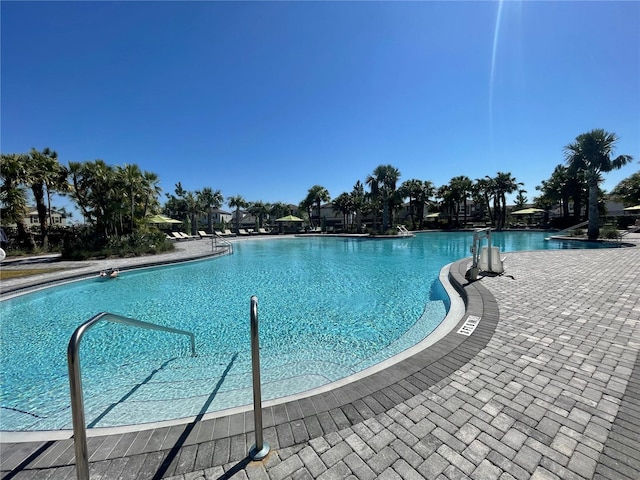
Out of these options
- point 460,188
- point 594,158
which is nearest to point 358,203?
point 460,188

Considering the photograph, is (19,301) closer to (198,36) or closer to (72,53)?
(72,53)

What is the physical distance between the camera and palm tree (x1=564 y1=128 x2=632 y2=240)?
1747cm

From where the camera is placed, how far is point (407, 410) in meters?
2.51

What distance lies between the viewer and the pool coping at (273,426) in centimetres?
207

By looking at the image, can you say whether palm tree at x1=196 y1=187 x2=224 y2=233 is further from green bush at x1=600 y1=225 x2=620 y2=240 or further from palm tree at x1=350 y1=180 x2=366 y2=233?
green bush at x1=600 y1=225 x2=620 y2=240

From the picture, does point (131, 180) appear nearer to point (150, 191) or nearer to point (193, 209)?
point (150, 191)

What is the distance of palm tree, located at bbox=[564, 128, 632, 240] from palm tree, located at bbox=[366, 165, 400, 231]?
15832 millimetres

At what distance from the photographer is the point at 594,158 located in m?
17.8

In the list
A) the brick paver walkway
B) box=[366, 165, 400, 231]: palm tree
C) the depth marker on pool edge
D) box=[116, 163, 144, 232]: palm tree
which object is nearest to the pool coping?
the brick paver walkway

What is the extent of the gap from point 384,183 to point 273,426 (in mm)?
32187

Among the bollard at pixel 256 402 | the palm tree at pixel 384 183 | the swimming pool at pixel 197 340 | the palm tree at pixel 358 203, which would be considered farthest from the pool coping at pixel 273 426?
the palm tree at pixel 358 203

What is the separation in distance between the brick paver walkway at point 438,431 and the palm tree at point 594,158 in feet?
69.8

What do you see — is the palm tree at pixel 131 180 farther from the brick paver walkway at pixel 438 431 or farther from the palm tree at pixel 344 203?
the palm tree at pixel 344 203

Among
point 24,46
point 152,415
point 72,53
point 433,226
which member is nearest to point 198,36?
point 72,53
